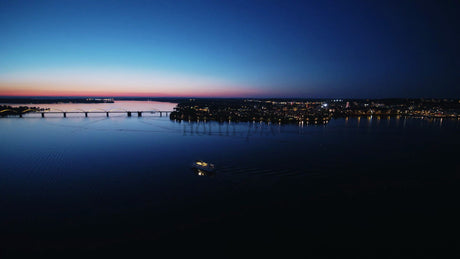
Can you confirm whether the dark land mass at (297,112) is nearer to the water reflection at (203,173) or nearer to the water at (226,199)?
the water at (226,199)

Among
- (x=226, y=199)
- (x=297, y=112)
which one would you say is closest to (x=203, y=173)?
(x=226, y=199)

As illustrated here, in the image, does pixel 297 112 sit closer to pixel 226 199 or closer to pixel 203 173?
pixel 203 173

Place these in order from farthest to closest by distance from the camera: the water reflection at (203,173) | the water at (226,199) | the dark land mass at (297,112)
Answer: the dark land mass at (297,112) → the water reflection at (203,173) → the water at (226,199)

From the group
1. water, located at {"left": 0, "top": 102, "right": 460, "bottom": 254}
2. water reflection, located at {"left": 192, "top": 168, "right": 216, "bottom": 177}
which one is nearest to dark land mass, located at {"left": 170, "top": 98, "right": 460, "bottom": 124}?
water, located at {"left": 0, "top": 102, "right": 460, "bottom": 254}

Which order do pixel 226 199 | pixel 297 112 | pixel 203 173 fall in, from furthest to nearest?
pixel 297 112
pixel 203 173
pixel 226 199

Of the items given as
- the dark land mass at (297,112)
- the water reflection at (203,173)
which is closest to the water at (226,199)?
the water reflection at (203,173)

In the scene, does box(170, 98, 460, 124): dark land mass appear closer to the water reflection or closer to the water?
the water

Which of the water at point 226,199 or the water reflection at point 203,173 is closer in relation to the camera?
the water at point 226,199

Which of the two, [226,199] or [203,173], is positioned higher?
[203,173]

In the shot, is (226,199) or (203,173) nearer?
(226,199)
